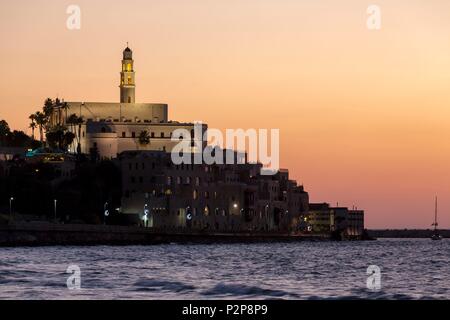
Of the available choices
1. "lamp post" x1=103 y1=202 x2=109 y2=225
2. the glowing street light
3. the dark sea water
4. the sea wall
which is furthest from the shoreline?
the dark sea water

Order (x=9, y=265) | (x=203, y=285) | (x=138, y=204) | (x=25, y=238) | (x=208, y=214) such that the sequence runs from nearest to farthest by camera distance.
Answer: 1. (x=203, y=285)
2. (x=9, y=265)
3. (x=25, y=238)
4. (x=138, y=204)
5. (x=208, y=214)

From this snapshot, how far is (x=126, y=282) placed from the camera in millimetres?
65688

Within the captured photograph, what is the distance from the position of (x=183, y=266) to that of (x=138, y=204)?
98883 millimetres

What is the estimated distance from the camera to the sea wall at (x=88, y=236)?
145m

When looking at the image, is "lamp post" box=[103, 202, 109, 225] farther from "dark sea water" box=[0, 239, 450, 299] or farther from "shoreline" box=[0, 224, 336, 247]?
"dark sea water" box=[0, 239, 450, 299]

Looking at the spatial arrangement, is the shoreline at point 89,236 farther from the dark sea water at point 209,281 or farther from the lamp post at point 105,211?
the dark sea water at point 209,281

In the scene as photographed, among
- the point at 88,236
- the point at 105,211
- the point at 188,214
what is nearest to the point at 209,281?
the point at 88,236

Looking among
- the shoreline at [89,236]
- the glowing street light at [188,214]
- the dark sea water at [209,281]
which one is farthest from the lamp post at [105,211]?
the dark sea water at [209,281]

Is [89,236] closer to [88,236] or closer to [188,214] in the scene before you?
[88,236]

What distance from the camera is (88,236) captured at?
156m

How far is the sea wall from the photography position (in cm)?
14475

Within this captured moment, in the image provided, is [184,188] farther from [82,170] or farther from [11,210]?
[11,210]

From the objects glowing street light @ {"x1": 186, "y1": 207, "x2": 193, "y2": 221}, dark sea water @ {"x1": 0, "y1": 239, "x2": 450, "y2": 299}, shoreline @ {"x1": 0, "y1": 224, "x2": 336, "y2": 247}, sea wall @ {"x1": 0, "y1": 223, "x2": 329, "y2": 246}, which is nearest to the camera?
dark sea water @ {"x1": 0, "y1": 239, "x2": 450, "y2": 299}

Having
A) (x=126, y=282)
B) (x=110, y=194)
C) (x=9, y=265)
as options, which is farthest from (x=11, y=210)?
(x=126, y=282)
